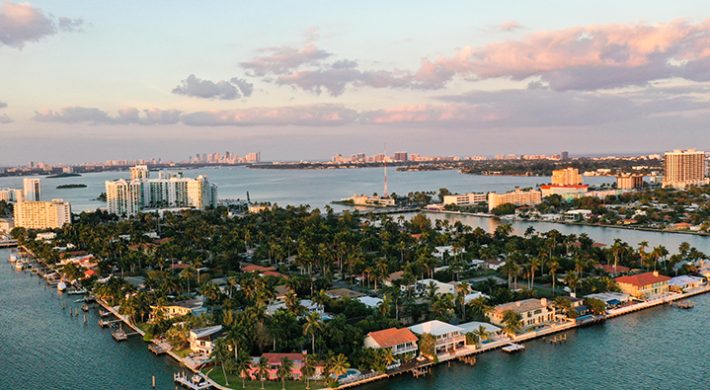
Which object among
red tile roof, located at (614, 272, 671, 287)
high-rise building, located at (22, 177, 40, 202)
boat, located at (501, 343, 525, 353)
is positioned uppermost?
high-rise building, located at (22, 177, 40, 202)

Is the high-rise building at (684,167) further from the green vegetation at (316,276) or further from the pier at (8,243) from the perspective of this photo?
the pier at (8,243)

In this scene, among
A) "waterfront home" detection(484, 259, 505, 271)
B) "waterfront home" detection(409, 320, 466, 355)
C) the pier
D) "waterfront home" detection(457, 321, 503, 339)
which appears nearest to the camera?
"waterfront home" detection(409, 320, 466, 355)

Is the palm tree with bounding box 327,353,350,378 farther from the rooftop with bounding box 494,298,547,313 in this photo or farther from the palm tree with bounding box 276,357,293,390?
the rooftop with bounding box 494,298,547,313

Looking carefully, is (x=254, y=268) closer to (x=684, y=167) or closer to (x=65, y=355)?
→ (x=65, y=355)

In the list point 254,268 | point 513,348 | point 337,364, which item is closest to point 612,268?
point 513,348

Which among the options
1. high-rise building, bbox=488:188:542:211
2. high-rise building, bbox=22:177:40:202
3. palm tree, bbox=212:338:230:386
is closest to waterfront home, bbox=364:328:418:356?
palm tree, bbox=212:338:230:386

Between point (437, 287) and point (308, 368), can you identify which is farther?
point (437, 287)
